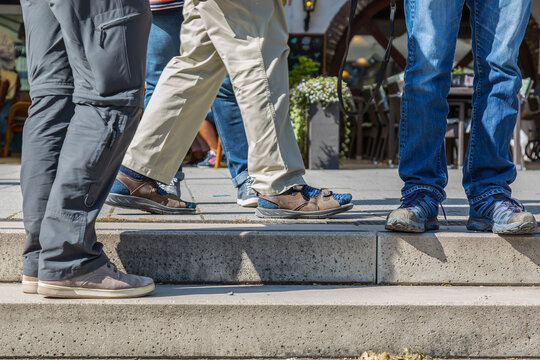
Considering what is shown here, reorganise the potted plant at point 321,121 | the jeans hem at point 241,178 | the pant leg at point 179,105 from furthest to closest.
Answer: the potted plant at point 321,121 → the jeans hem at point 241,178 → the pant leg at point 179,105

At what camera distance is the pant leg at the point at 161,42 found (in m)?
3.37

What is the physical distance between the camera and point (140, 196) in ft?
9.25

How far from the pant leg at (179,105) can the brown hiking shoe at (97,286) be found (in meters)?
0.86

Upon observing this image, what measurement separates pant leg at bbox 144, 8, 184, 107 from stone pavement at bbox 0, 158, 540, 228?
0.68 meters

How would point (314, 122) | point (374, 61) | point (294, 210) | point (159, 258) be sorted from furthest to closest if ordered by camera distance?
point (374, 61), point (314, 122), point (294, 210), point (159, 258)

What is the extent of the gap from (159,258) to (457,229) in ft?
3.55

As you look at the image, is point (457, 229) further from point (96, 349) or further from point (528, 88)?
point (528, 88)

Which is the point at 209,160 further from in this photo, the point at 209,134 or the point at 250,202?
the point at 250,202

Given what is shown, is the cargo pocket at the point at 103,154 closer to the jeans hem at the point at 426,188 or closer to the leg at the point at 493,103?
the jeans hem at the point at 426,188

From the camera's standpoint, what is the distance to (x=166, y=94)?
2.84m

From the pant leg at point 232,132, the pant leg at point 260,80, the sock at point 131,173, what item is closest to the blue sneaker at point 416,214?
the pant leg at point 260,80

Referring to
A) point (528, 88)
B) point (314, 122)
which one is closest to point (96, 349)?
Result: point (314, 122)

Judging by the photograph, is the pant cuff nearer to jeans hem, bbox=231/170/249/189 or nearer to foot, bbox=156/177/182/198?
foot, bbox=156/177/182/198

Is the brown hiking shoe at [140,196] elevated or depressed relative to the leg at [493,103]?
depressed
